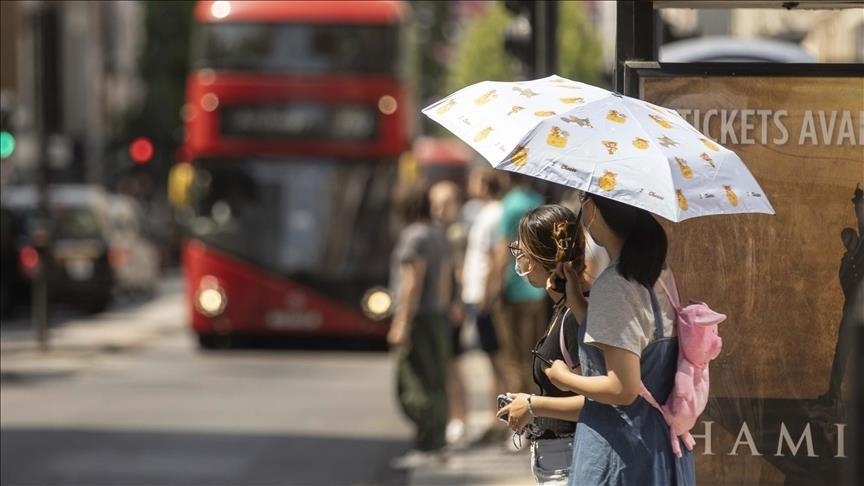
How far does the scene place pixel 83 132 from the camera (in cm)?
6244

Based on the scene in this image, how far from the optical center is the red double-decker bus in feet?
67.1

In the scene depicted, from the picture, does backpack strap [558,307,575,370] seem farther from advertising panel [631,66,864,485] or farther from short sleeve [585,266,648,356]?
advertising panel [631,66,864,485]

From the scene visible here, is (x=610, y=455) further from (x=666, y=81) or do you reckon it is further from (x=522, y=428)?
(x=666, y=81)

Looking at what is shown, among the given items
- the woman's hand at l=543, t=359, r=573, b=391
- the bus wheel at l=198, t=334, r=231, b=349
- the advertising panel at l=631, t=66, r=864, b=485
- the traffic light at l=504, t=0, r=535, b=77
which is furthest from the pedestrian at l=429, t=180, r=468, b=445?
the bus wheel at l=198, t=334, r=231, b=349

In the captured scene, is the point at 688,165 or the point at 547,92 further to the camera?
the point at 547,92

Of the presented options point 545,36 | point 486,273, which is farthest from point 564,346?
point 486,273

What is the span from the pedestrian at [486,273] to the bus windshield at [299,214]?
7767 millimetres

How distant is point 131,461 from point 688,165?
7.46 metres

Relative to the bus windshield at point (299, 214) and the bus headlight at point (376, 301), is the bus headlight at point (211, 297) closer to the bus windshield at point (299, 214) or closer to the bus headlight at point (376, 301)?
the bus windshield at point (299, 214)

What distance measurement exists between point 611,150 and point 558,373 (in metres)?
0.61

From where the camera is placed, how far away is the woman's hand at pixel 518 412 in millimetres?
5160

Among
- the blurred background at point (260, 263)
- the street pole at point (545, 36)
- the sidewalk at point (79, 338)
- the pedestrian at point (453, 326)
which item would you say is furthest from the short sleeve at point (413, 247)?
the sidewalk at point (79, 338)

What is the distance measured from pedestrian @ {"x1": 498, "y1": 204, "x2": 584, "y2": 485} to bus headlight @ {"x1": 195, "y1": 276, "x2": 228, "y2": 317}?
15526 millimetres

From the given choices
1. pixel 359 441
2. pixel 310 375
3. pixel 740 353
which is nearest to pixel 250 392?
pixel 310 375
